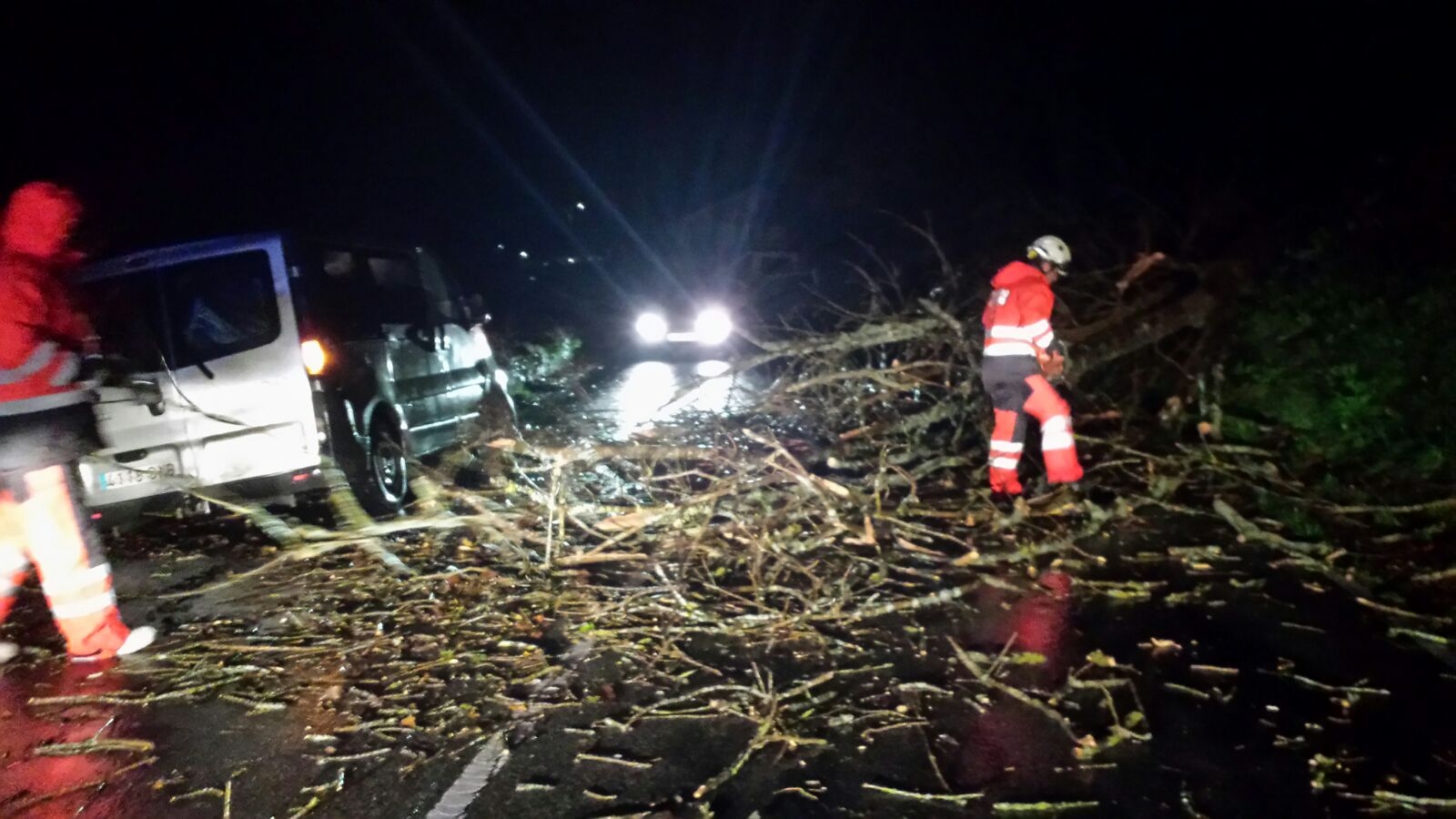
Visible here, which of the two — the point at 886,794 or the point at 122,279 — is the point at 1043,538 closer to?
the point at 886,794

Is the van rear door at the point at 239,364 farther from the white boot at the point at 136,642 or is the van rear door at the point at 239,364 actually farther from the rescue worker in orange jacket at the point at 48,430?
the white boot at the point at 136,642

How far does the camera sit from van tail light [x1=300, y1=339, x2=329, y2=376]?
18.2ft

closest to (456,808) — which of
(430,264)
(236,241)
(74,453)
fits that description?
(74,453)

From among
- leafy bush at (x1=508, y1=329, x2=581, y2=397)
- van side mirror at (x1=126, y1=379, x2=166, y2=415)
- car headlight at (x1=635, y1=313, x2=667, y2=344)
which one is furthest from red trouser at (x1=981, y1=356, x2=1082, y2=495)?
car headlight at (x1=635, y1=313, x2=667, y2=344)

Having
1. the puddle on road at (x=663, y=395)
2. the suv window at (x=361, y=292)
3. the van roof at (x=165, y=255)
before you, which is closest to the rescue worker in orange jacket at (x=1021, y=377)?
the puddle on road at (x=663, y=395)

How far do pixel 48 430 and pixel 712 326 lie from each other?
10.6 m

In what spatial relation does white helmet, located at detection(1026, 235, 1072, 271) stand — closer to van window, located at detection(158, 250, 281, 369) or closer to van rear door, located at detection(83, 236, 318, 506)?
van rear door, located at detection(83, 236, 318, 506)

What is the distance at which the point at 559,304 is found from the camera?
19562 mm

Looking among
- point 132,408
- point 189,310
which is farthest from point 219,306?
point 132,408

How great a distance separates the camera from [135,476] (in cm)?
546

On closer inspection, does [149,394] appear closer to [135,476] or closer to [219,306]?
[135,476]

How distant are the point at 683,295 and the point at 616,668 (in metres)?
11.7

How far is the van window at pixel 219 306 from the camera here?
5.46 meters

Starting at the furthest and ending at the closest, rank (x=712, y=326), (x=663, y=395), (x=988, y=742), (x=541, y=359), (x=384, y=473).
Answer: (x=541, y=359) → (x=712, y=326) → (x=663, y=395) → (x=384, y=473) → (x=988, y=742)
